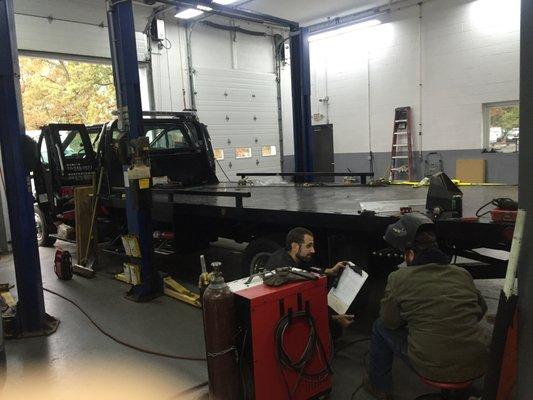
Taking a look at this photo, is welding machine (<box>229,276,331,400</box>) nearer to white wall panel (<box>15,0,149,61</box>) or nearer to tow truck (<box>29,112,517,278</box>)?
tow truck (<box>29,112,517,278</box>)

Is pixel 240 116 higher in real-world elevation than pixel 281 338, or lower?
higher

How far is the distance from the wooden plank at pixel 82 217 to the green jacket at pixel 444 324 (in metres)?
4.98

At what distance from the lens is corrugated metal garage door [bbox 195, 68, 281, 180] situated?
11578mm

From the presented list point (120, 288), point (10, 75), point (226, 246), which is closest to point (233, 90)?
point (226, 246)

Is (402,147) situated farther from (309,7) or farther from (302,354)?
(302,354)

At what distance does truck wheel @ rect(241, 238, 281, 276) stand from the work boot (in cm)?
163

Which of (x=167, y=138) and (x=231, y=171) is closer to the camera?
(x=167, y=138)

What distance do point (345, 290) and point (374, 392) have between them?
0.63 meters

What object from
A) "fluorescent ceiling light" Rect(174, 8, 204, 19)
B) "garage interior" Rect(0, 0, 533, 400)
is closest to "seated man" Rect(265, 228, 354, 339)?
"garage interior" Rect(0, 0, 533, 400)

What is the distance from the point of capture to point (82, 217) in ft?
20.5

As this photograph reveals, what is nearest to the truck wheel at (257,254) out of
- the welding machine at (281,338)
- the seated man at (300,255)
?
the seated man at (300,255)

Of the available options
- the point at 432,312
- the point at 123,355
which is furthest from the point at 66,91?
the point at 432,312

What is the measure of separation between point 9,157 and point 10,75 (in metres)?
0.69

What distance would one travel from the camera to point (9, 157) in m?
3.92
